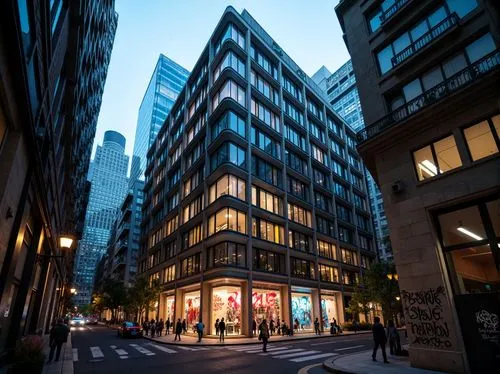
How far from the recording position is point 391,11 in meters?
16.7

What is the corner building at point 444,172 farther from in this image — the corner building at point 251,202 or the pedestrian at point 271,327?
the pedestrian at point 271,327

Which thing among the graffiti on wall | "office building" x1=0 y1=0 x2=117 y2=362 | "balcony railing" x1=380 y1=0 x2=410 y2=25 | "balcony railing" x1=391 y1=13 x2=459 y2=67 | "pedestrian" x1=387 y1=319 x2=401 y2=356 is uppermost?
"balcony railing" x1=380 y1=0 x2=410 y2=25

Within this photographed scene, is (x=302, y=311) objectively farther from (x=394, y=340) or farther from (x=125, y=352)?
(x=125, y=352)

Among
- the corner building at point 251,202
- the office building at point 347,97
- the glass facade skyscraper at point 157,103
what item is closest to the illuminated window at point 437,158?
the corner building at point 251,202

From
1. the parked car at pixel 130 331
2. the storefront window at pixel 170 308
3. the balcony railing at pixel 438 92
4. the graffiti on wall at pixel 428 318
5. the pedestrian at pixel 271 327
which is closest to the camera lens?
the graffiti on wall at pixel 428 318

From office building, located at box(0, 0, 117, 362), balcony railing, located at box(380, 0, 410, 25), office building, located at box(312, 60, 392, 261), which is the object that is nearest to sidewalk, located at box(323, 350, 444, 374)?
office building, located at box(0, 0, 117, 362)

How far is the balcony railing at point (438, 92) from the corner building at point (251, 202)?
16757 mm

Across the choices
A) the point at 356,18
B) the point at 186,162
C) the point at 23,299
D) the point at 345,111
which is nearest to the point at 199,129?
the point at 186,162

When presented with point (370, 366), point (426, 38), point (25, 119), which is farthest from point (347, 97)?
point (25, 119)

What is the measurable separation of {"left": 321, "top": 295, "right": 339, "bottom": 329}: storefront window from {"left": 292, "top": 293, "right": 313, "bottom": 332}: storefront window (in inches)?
88.4

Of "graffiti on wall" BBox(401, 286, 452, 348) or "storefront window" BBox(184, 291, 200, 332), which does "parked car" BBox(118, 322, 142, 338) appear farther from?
"graffiti on wall" BBox(401, 286, 452, 348)

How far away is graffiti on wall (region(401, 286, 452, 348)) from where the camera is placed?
35.3 ft

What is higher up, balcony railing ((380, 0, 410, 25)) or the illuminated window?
balcony railing ((380, 0, 410, 25))

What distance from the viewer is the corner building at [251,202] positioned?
98.3 feet
